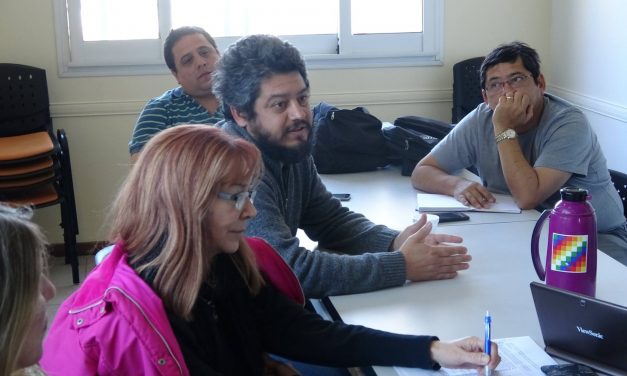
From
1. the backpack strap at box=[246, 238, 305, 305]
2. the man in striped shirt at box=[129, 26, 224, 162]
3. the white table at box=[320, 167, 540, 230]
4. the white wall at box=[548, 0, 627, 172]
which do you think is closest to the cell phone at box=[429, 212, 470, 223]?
the white table at box=[320, 167, 540, 230]

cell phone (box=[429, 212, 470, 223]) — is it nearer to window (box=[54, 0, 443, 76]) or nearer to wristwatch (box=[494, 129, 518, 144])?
wristwatch (box=[494, 129, 518, 144])

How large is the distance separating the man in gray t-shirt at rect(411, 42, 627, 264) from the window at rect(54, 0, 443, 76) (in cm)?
158

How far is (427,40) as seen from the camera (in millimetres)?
4359

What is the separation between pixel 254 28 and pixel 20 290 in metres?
3.35

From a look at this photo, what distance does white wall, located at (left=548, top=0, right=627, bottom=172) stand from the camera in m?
3.72

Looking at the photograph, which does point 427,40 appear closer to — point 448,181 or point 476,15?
point 476,15

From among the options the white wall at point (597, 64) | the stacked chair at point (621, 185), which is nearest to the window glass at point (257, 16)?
the white wall at point (597, 64)

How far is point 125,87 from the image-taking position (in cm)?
410

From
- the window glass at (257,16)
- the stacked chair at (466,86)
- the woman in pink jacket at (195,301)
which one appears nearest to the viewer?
the woman in pink jacket at (195,301)

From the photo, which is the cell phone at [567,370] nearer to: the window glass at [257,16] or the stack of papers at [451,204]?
the stack of papers at [451,204]

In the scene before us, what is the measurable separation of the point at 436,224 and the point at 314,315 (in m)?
0.68

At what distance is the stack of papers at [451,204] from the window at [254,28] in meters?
1.80

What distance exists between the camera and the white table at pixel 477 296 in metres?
1.62

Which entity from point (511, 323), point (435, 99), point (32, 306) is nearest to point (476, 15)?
point (435, 99)
